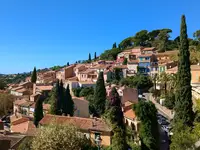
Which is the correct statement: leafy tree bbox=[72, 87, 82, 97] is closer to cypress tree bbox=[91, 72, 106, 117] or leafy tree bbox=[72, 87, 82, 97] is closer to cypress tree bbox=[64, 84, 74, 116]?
cypress tree bbox=[91, 72, 106, 117]

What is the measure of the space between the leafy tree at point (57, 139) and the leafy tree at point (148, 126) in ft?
30.8

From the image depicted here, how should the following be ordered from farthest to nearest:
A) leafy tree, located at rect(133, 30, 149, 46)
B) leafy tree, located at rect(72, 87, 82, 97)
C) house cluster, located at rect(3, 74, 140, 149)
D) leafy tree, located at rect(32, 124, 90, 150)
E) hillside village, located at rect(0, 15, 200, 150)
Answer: leafy tree, located at rect(133, 30, 149, 46), leafy tree, located at rect(72, 87, 82, 97), house cluster, located at rect(3, 74, 140, 149), hillside village, located at rect(0, 15, 200, 150), leafy tree, located at rect(32, 124, 90, 150)

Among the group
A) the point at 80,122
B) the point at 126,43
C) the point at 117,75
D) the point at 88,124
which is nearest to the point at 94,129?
the point at 88,124

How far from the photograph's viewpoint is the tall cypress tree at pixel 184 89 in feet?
92.1

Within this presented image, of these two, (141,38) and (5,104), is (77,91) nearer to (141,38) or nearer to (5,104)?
(5,104)

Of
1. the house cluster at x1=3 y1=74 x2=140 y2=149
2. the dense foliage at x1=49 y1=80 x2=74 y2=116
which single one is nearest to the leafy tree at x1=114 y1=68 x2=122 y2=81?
the house cluster at x1=3 y1=74 x2=140 y2=149

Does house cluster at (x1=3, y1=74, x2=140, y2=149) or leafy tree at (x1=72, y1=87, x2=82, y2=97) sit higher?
leafy tree at (x1=72, y1=87, x2=82, y2=97)

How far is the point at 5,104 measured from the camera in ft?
216

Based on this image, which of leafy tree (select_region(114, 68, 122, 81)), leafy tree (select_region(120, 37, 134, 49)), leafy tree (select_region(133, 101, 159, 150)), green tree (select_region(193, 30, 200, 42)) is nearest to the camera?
leafy tree (select_region(133, 101, 159, 150))

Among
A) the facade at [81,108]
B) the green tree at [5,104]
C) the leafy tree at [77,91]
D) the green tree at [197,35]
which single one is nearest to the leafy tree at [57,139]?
the facade at [81,108]

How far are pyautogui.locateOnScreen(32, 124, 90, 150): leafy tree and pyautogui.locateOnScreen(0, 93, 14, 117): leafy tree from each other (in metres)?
44.0

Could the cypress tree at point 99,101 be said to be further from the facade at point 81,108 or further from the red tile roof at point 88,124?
the red tile roof at point 88,124

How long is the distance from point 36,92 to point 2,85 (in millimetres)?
37245

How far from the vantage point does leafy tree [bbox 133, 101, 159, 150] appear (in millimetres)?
30495
